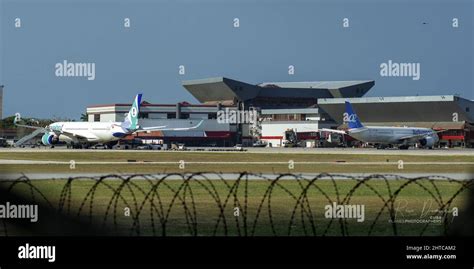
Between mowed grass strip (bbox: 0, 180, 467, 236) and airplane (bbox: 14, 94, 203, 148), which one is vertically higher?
airplane (bbox: 14, 94, 203, 148)

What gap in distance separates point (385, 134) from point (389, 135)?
1012 mm

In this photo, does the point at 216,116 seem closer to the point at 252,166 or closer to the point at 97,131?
the point at 97,131

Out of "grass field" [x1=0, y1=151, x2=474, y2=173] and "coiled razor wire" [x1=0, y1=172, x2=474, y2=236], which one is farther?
"grass field" [x1=0, y1=151, x2=474, y2=173]

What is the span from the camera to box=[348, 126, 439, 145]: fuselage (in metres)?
117

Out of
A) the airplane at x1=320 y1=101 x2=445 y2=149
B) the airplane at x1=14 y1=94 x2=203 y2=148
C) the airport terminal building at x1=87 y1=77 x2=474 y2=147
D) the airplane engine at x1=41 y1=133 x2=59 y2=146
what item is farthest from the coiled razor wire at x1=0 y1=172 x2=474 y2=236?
the airport terminal building at x1=87 y1=77 x2=474 y2=147

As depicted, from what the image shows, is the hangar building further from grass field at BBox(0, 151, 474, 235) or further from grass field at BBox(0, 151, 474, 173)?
grass field at BBox(0, 151, 474, 235)

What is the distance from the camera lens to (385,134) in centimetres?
11850

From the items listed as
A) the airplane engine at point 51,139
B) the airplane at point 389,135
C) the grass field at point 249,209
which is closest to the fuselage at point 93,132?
the airplane engine at point 51,139

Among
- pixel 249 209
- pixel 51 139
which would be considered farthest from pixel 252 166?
pixel 51 139

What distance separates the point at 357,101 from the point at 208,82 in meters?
39.5

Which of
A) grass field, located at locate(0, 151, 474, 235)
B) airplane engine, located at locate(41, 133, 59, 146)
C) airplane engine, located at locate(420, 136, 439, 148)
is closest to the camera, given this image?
grass field, located at locate(0, 151, 474, 235)

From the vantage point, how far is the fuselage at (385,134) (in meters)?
117

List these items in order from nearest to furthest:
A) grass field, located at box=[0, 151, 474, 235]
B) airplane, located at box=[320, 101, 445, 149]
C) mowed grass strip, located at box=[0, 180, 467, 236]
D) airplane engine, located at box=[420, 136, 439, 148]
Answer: grass field, located at box=[0, 151, 474, 235] → mowed grass strip, located at box=[0, 180, 467, 236] → airplane, located at box=[320, 101, 445, 149] → airplane engine, located at box=[420, 136, 439, 148]

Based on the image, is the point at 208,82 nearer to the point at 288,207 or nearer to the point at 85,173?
the point at 85,173
